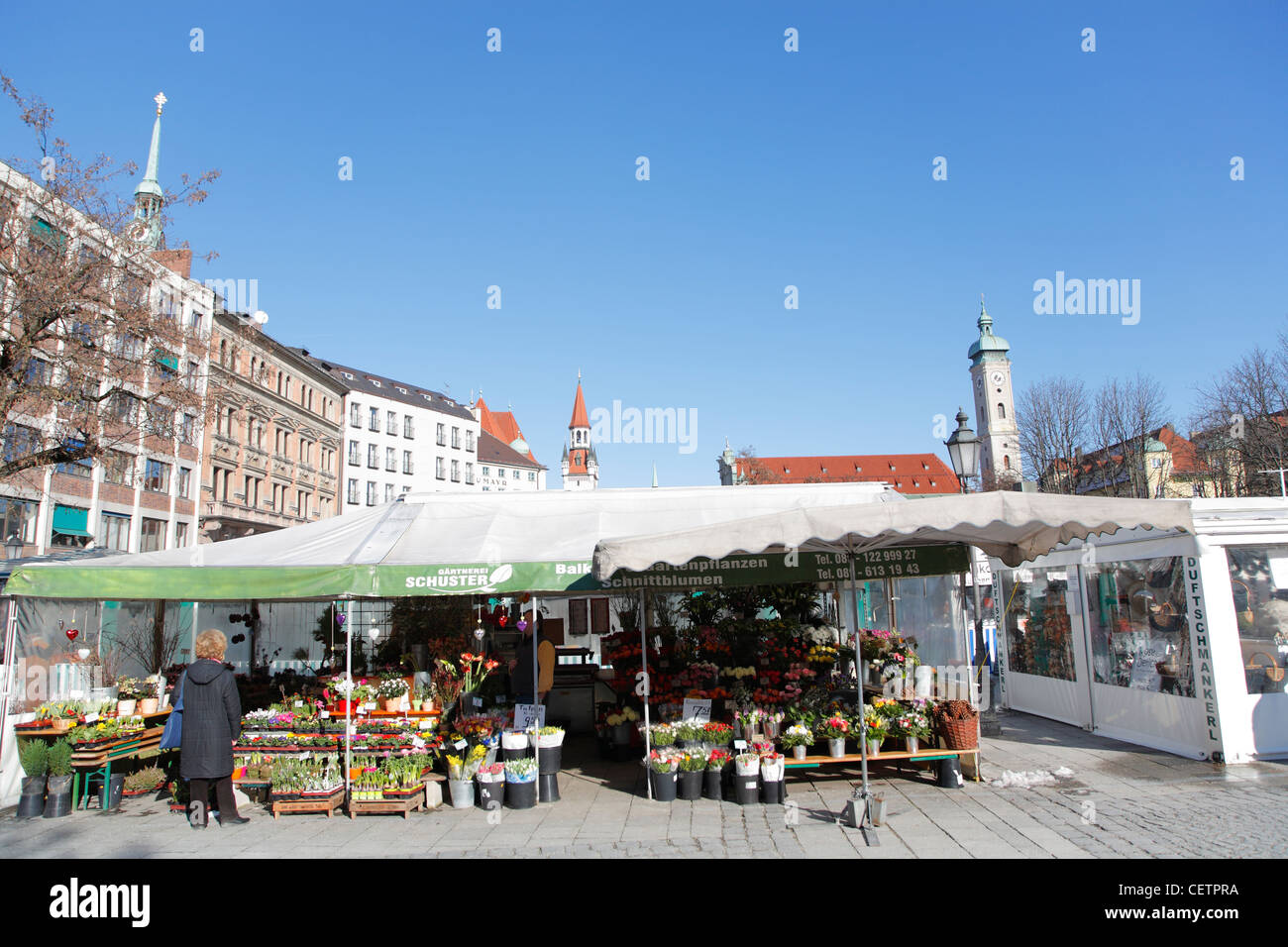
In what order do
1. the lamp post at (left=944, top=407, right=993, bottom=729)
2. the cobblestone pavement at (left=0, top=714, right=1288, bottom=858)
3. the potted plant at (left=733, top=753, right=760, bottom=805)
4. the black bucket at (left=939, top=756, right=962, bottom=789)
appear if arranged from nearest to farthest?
the cobblestone pavement at (left=0, top=714, right=1288, bottom=858) < the potted plant at (left=733, top=753, right=760, bottom=805) < the black bucket at (left=939, top=756, right=962, bottom=789) < the lamp post at (left=944, top=407, right=993, bottom=729)

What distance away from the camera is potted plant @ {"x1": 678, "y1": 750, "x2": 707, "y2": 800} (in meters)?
8.41

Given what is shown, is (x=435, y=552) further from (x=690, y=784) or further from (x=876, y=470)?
(x=876, y=470)

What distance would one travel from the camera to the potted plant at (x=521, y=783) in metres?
8.38

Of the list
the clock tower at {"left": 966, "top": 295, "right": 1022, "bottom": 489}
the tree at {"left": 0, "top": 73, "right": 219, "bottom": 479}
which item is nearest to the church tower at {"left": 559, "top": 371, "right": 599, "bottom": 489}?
the clock tower at {"left": 966, "top": 295, "right": 1022, "bottom": 489}

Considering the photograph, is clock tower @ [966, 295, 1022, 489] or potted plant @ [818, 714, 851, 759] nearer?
A: potted plant @ [818, 714, 851, 759]

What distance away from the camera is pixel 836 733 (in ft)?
28.1

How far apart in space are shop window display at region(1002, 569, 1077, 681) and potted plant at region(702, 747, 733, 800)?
6.93 metres

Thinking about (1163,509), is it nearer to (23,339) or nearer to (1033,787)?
(1033,787)

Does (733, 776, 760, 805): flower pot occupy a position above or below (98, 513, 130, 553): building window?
below

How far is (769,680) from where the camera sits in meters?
9.40

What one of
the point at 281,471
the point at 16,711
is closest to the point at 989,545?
the point at 16,711

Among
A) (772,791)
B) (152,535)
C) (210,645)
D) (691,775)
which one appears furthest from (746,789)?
(152,535)

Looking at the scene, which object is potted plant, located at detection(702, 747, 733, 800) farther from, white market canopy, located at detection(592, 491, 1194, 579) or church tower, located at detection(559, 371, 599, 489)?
church tower, located at detection(559, 371, 599, 489)

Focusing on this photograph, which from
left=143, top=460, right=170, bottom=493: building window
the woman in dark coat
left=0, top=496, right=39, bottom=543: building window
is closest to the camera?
the woman in dark coat
